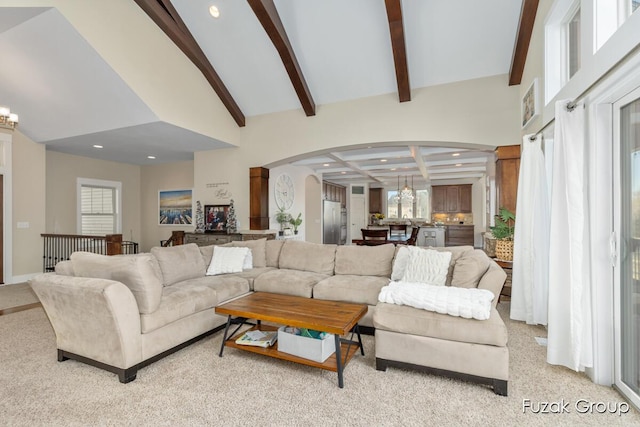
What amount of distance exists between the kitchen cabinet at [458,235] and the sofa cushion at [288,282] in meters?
7.95

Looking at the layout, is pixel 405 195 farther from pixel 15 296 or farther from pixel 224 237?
pixel 15 296

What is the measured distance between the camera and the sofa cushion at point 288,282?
11.3 ft

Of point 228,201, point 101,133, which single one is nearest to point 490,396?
point 228,201

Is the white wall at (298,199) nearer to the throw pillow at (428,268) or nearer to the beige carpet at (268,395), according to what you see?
the throw pillow at (428,268)

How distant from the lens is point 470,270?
296cm

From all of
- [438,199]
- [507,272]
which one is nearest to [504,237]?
[507,272]

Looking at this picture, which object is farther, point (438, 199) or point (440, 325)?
point (438, 199)

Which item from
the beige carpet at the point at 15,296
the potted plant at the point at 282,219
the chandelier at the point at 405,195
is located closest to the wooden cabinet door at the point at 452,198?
the chandelier at the point at 405,195

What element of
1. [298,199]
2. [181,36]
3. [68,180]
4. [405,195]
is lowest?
[298,199]

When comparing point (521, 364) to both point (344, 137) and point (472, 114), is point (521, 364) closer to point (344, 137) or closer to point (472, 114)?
point (472, 114)

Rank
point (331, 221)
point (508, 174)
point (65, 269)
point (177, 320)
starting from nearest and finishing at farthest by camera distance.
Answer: point (177, 320), point (65, 269), point (508, 174), point (331, 221)

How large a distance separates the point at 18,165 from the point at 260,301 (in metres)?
6.05

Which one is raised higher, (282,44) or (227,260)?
(282,44)

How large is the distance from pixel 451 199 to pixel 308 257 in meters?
8.54
